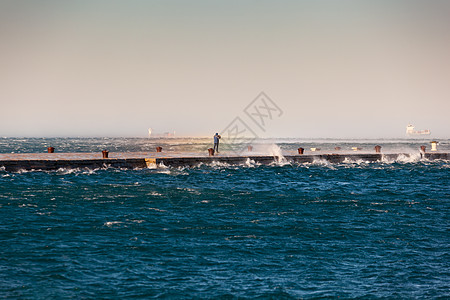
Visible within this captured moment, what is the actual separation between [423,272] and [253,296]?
5.62m

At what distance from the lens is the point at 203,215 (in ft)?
73.7

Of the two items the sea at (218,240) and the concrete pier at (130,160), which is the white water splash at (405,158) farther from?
the sea at (218,240)

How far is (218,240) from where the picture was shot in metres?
17.5

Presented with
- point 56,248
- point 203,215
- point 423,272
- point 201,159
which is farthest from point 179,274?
point 201,159

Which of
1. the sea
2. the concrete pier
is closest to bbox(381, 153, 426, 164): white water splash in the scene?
the concrete pier

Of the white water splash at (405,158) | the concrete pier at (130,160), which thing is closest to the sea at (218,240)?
the concrete pier at (130,160)

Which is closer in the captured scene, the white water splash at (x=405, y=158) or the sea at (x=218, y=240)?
the sea at (x=218, y=240)

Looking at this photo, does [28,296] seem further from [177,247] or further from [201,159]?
[201,159]

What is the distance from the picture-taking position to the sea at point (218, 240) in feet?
41.9

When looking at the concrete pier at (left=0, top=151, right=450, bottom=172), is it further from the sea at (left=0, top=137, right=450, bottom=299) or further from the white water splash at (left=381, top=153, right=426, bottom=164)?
the sea at (left=0, top=137, right=450, bottom=299)

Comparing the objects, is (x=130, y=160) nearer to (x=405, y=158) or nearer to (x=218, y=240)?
(x=218, y=240)

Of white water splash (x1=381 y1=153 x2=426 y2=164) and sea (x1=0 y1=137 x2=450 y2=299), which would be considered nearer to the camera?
sea (x1=0 y1=137 x2=450 y2=299)

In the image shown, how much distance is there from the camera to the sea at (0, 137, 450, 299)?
12766 mm

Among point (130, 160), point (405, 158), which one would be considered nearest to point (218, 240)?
point (130, 160)
